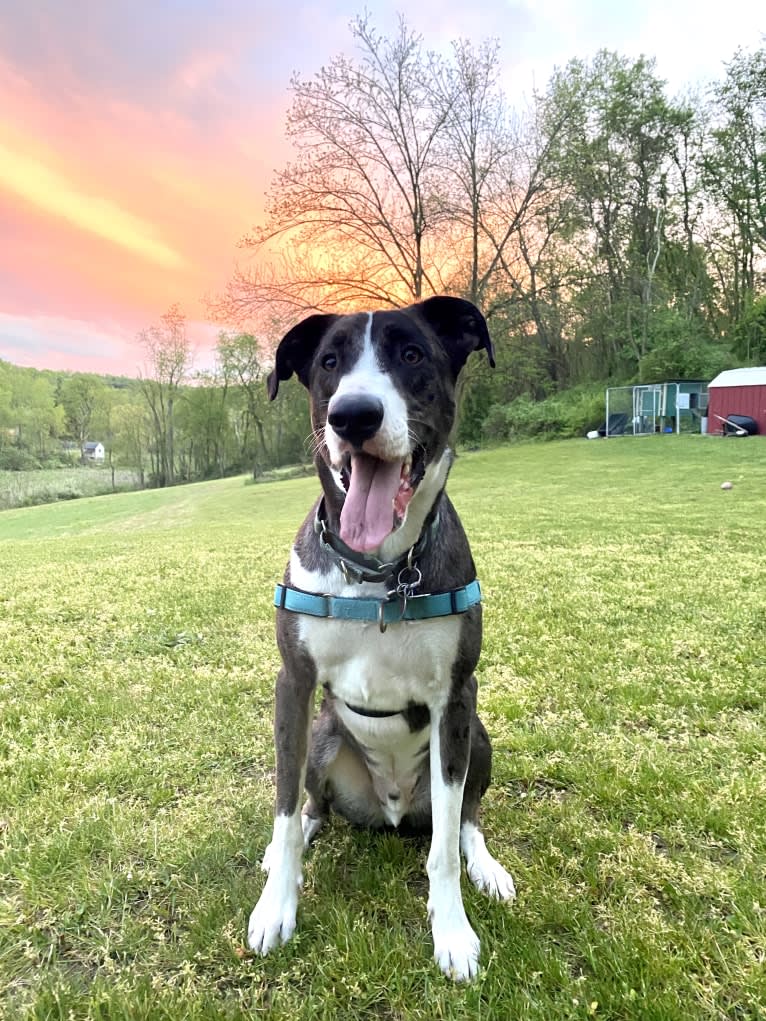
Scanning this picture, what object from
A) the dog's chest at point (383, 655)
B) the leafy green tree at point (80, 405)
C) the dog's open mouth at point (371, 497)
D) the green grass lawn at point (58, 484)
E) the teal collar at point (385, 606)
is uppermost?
the leafy green tree at point (80, 405)

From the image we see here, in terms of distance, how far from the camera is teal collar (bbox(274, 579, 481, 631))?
2.04m

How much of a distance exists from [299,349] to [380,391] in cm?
78

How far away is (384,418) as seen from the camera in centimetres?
192

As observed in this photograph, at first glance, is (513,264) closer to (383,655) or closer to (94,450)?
(383,655)

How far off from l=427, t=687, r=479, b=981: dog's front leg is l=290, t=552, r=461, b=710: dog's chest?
0.35ft

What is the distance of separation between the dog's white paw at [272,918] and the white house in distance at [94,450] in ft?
217

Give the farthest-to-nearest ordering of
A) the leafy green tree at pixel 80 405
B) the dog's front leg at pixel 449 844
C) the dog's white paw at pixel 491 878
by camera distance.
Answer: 1. the leafy green tree at pixel 80 405
2. the dog's white paw at pixel 491 878
3. the dog's front leg at pixel 449 844

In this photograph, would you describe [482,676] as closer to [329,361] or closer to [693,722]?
[693,722]

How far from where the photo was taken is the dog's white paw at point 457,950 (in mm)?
1869

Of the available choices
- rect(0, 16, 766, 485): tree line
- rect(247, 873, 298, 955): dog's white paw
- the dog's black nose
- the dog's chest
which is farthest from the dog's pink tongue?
rect(0, 16, 766, 485): tree line

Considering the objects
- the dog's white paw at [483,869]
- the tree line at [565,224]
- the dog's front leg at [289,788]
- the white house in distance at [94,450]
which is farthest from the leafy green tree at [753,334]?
the white house in distance at [94,450]

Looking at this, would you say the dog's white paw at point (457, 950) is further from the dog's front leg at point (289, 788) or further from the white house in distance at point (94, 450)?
the white house in distance at point (94, 450)

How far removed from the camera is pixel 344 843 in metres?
2.49

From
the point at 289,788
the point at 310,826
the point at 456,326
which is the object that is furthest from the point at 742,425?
the point at 289,788
